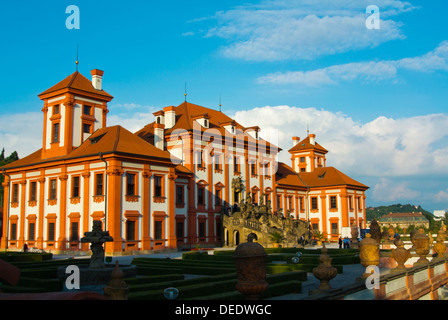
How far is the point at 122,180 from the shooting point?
116 ft

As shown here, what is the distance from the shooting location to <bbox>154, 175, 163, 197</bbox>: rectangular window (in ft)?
125

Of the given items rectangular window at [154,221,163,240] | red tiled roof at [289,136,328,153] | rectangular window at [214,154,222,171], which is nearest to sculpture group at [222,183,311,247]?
rectangular window at [214,154,222,171]

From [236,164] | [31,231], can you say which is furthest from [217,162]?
[31,231]

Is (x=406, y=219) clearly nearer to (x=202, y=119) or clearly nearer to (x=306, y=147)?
(x=306, y=147)

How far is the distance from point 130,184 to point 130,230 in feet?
12.5

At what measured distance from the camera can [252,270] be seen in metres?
8.41

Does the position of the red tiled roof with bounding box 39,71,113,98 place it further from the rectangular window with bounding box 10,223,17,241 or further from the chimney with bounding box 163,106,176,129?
the rectangular window with bounding box 10,223,17,241

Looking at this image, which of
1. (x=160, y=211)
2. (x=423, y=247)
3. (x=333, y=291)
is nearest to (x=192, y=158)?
(x=160, y=211)

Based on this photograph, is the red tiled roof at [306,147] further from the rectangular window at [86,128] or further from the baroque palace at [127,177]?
the rectangular window at [86,128]

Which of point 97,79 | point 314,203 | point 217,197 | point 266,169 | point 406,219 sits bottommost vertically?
point 406,219

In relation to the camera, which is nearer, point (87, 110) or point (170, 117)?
point (87, 110)

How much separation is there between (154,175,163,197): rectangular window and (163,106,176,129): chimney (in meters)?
10.1

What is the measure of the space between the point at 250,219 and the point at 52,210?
19.2 metres
